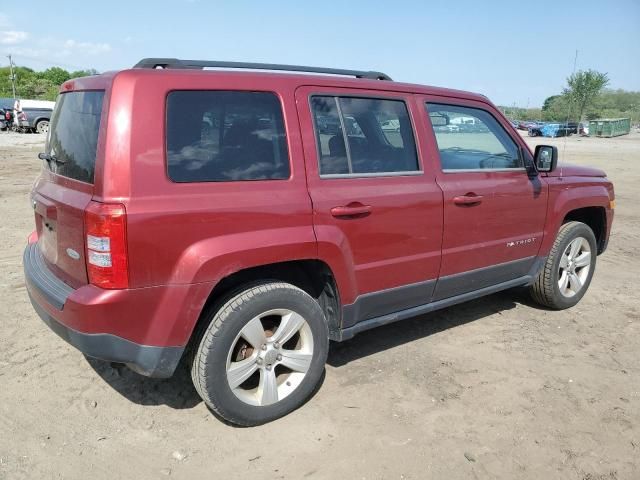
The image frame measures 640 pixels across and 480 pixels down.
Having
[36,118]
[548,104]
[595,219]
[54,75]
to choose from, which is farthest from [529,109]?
[54,75]

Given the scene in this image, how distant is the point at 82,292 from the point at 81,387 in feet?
3.53

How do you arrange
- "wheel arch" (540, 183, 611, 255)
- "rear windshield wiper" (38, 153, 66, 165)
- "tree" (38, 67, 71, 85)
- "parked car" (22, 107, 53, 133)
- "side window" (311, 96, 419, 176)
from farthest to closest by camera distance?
"tree" (38, 67, 71, 85) → "parked car" (22, 107, 53, 133) → "wheel arch" (540, 183, 611, 255) → "side window" (311, 96, 419, 176) → "rear windshield wiper" (38, 153, 66, 165)

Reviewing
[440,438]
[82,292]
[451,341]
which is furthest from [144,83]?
[451,341]

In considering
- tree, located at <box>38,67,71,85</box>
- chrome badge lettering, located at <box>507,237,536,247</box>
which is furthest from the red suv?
tree, located at <box>38,67,71,85</box>

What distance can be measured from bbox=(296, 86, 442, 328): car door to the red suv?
0.04ft

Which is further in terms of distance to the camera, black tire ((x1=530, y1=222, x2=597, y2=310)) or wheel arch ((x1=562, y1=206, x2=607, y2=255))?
wheel arch ((x1=562, y1=206, x2=607, y2=255))

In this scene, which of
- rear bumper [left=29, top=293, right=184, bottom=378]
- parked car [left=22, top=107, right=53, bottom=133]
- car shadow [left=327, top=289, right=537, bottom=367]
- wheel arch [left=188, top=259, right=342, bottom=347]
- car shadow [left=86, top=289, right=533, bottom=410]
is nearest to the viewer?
rear bumper [left=29, top=293, right=184, bottom=378]

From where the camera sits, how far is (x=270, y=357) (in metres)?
2.98

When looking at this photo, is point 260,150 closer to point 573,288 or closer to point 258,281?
point 258,281

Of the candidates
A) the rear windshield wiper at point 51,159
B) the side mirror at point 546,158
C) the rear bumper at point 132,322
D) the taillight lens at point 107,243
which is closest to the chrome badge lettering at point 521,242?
the side mirror at point 546,158

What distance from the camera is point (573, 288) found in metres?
4.95

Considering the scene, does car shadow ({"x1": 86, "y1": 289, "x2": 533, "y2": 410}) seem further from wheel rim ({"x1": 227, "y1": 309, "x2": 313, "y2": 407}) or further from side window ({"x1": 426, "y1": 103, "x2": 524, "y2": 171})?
side window ({"x1": 426, "y1": 103, "x2": 524, "y2": 171})

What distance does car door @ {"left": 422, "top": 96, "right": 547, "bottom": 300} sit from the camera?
12.1ft

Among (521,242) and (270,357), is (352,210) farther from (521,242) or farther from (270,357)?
(521,242)
